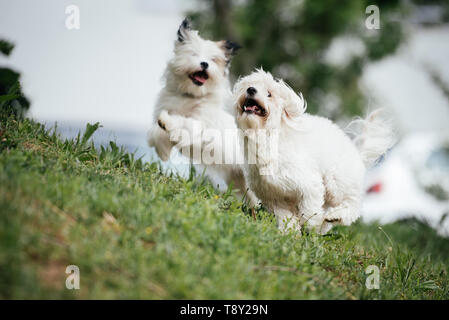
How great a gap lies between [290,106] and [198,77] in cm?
139

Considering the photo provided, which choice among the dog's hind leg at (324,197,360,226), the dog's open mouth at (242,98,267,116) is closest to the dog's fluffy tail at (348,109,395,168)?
the dog's hind leg at (324,197,360,226)

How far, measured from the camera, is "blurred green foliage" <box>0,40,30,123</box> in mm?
4441

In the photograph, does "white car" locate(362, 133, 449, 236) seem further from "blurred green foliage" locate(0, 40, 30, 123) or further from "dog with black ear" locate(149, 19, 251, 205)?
"blurred green foliage" locate(0, 40, 30, 123)

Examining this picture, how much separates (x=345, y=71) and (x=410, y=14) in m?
3.72

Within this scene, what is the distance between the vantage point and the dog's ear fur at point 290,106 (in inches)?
172

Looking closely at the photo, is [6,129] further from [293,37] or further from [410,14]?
[410,14]

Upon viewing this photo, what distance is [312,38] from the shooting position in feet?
51.2

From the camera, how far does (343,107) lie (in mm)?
16688

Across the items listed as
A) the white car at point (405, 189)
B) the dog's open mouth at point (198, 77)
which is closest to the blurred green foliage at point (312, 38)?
the white car at point (405, 189)

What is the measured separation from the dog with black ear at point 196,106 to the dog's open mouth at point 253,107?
3.07 ft

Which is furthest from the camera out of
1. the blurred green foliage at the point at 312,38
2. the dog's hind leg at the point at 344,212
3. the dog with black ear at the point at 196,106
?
the blurred green foliage at the point at 312,38

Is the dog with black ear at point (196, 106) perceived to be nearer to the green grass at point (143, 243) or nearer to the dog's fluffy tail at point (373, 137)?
the green grass at point (143, 243)

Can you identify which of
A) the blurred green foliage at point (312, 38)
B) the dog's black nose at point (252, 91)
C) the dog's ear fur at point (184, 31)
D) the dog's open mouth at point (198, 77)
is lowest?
the dog's black nose at point (252, 91)
